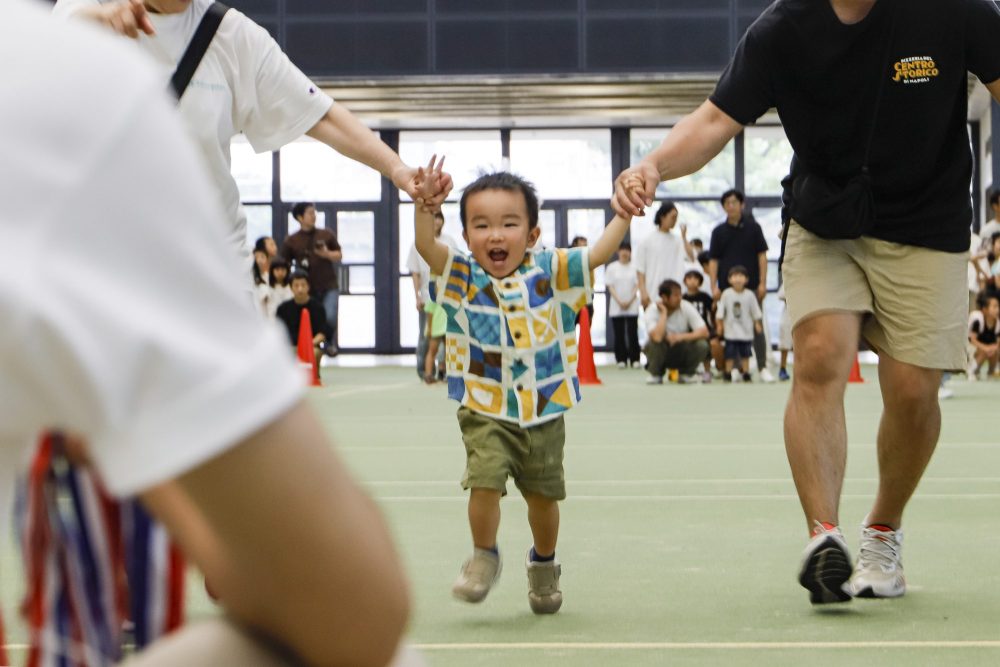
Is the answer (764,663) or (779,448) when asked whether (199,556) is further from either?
(779,448)

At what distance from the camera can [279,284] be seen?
742 inches

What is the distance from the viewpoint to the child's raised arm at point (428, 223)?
4367 mm

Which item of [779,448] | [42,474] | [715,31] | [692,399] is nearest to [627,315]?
[715,31]

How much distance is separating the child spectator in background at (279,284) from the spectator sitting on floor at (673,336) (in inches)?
160

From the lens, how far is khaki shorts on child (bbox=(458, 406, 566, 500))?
460cm

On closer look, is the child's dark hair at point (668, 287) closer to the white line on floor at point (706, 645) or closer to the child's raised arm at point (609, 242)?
the child's raised arm at point (609, 242)

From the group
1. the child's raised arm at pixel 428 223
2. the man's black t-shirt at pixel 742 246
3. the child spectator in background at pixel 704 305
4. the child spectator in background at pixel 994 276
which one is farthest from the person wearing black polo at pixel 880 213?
the child spectator in background at pixel 704 305

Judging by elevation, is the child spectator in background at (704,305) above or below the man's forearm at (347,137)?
below

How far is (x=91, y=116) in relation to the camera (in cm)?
96

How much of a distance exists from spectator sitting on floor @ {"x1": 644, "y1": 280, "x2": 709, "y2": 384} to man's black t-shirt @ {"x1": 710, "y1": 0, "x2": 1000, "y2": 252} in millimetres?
12845

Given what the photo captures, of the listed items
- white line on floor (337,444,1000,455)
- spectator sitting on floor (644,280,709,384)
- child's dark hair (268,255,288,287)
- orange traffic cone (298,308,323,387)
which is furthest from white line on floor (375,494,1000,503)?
child's dark hair (268,255,288,287)

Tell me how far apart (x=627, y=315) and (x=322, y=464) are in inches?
849

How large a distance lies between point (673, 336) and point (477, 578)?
1337 cm

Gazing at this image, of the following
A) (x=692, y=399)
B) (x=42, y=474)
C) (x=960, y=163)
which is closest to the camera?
(x=42, y=474)
